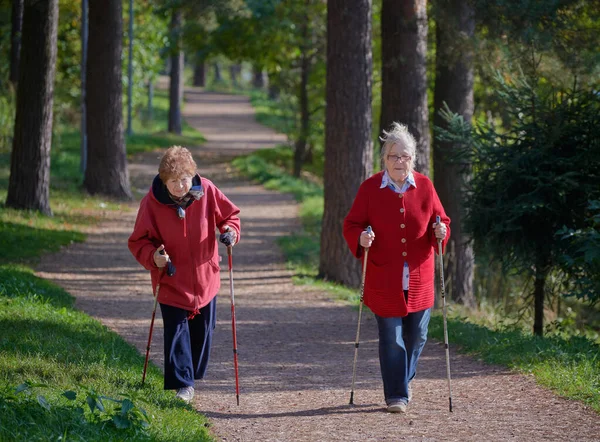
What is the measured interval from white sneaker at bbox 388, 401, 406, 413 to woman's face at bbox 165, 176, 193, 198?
202 centimetres

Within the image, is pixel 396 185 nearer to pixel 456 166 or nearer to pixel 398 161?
pixel 398 161

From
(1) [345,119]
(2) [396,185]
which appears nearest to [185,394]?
(2) [396,185]

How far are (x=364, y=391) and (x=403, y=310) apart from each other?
1180mm

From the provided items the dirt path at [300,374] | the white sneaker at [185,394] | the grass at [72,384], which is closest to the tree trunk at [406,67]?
the dirt path at [300,374]

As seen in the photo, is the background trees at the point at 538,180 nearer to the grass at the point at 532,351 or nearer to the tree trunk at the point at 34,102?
the grass at the point at 532,351

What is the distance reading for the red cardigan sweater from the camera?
6211 mm

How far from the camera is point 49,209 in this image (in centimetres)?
1598

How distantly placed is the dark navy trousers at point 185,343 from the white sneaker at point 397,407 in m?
1.35

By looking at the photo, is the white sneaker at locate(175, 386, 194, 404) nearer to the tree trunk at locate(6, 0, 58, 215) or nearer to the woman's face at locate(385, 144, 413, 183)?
the woman's face at locate(385, 144, 413, 183)

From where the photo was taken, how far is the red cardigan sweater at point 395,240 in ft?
20.4

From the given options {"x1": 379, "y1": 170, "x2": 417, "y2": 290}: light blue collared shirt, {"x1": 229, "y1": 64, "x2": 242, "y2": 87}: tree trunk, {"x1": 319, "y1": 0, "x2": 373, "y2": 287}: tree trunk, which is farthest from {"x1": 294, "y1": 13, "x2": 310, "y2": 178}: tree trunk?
{"x1": 229, "y1": 64, "x2": 242, "y2": 87}: tree trunk

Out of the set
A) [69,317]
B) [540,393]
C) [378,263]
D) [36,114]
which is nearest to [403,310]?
[378,263]

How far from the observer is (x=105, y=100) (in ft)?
61.2

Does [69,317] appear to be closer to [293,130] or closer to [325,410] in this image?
[325,410]
